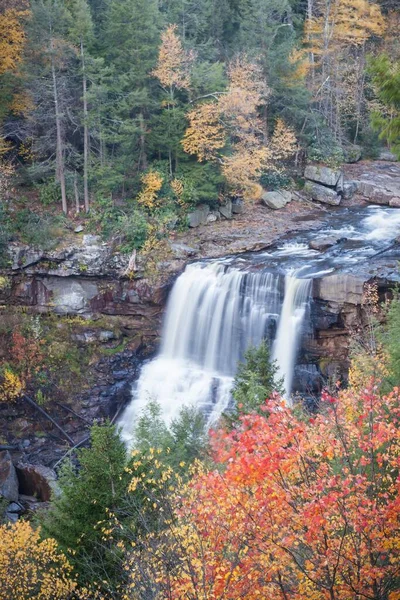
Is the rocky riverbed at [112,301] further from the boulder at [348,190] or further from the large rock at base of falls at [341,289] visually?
the boulder at [348,190]

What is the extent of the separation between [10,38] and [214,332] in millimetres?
16568

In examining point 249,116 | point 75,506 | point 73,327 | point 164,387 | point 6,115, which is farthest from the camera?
point 249,116

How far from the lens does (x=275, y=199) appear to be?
3045cm

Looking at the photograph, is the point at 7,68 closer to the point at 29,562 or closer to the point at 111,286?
the point at 111,286

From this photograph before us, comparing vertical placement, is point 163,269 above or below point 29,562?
above

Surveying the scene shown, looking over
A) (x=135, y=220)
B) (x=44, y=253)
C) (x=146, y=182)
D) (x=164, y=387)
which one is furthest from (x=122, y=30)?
(x=164, y=387)

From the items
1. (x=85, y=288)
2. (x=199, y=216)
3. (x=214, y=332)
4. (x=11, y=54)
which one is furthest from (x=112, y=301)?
(x=11, y=54)

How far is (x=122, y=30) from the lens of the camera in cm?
2714

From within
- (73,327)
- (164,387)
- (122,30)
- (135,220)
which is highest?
(122,30)

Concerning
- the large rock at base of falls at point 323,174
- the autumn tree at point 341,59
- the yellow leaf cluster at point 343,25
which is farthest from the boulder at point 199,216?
the yellow leaf cluster at point 343,25

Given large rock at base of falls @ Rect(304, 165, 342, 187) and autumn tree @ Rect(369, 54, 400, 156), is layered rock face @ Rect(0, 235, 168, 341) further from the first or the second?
autumn tree @ Rect(369, 54, 400, 156)

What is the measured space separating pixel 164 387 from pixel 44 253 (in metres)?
8.06

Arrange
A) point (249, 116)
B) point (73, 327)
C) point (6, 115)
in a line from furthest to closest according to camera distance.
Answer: point (249, 116)
point (6, 115)
point (73, 327)

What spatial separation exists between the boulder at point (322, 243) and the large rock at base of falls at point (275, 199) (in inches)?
197
